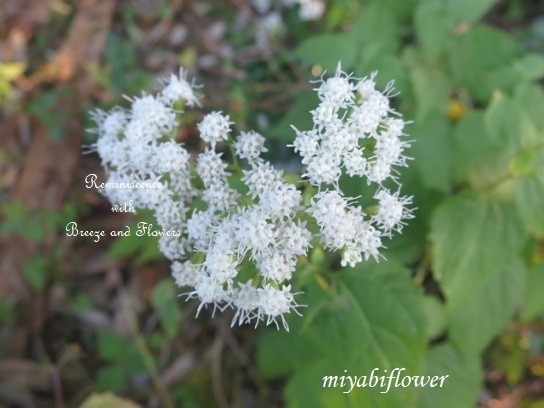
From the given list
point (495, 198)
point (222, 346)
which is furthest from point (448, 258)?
point (222, 346)

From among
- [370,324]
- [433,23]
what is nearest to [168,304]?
[370,324]

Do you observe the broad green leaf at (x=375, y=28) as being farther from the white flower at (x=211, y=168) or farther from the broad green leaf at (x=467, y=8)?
the white flower at (x=211, y=168)

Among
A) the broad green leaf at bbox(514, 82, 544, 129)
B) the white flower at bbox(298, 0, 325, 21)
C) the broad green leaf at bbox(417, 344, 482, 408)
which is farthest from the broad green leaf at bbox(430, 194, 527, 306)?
the white flower at bbox(298, 0, 325, 21)

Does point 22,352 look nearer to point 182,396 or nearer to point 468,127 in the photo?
point 182,396

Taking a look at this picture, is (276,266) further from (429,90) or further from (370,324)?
(429,90)

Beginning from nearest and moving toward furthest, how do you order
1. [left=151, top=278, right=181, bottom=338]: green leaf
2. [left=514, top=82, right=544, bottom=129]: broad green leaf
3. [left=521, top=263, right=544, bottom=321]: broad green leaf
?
[left=514, top=82, right=544, bottom=129]: broad green leaf → [left=521, top=263, right=544, bottom=321]: broad green leaf → [left=151, top=278, right=181, bottom=338]: green leaf

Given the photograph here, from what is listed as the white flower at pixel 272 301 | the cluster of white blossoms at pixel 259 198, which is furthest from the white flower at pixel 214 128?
the white flower at pixel 272 301

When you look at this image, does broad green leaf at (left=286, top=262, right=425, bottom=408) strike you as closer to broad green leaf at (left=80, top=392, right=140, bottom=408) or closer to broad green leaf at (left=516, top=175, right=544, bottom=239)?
broad green leaf at (left=516, top=175, right=544, bottom=239)
